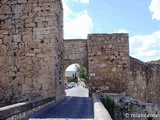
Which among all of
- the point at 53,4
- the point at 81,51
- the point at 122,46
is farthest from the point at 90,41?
the point at 53,4

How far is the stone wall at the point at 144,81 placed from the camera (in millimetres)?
14530

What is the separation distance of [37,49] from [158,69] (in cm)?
888

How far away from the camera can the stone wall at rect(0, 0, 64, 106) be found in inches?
379

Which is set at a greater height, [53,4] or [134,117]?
[53,4]

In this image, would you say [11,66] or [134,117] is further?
[134,117]

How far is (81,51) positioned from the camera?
14.0 meters

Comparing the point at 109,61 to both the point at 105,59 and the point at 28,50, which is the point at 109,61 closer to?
the point at 105,59

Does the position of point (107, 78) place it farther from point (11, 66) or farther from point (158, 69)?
point (11, 66)

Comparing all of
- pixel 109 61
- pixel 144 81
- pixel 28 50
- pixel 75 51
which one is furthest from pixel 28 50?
pixel 144 81

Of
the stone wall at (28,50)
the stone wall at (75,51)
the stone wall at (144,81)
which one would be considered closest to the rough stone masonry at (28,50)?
the stone wall at (28,50)

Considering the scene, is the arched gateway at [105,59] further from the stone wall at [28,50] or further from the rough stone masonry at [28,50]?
the stone wall at [28,50]

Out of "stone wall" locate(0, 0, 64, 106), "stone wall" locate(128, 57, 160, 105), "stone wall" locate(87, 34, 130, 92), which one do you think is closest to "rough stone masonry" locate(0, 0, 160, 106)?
"stone wall" locate(0, 0, 64, 106)

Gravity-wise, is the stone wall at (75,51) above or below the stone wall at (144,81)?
above

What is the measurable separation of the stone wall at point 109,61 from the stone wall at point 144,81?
76 centimetres
